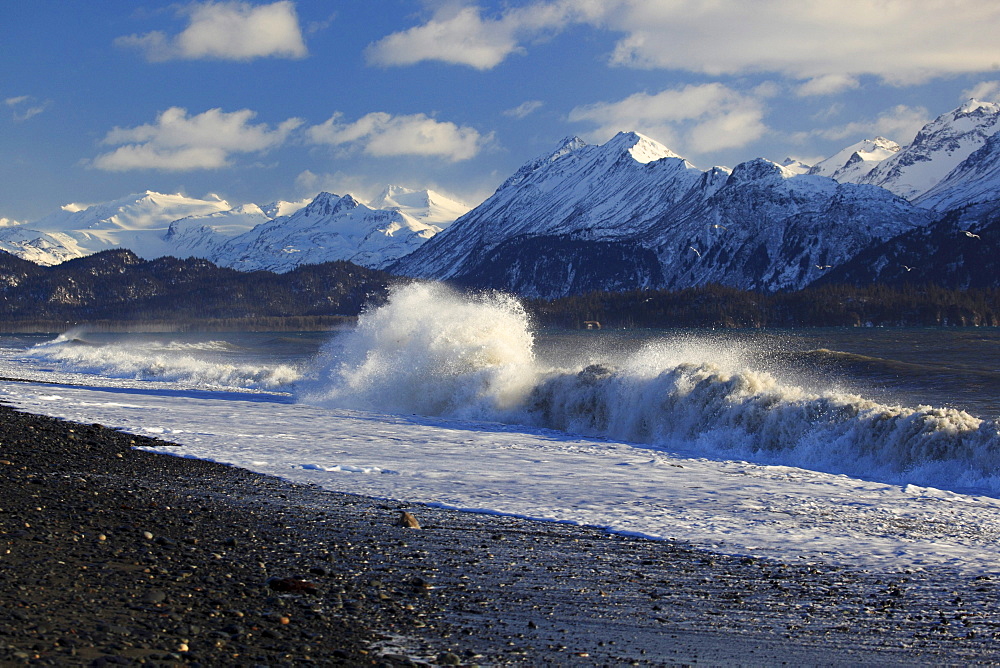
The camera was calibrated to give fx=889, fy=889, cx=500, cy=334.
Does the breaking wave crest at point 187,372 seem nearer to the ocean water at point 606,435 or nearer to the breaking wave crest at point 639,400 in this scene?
the ocean water at point 606,435

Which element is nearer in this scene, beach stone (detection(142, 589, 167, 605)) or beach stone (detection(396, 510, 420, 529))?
beach stone (detection(142, 589, 167, 605))

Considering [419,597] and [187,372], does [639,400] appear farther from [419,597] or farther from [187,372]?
[187,372]

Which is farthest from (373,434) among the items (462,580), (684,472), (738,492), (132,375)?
(132,375)

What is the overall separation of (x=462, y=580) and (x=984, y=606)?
6329mm

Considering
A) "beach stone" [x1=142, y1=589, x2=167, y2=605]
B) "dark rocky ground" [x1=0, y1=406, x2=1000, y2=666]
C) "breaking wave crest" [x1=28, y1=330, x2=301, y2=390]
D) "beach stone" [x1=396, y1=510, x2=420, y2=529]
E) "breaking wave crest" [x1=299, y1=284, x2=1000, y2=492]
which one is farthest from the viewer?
"breaking wave crest" [x1=28, y1=330, x2=301, y2=390]

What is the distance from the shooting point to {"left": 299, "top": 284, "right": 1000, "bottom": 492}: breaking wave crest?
22.4m

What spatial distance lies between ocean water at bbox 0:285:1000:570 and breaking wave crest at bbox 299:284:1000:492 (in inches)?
3.0

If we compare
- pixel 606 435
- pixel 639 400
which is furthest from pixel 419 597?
pixel 639 400

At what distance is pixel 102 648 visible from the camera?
26.3 ft

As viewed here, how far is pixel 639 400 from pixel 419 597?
22.3m

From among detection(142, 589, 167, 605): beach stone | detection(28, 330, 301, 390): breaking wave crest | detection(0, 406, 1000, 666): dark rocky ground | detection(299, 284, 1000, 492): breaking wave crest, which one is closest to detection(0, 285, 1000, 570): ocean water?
detection(299, 284, 1000, 492): breaking wave crest

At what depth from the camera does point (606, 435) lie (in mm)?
31453

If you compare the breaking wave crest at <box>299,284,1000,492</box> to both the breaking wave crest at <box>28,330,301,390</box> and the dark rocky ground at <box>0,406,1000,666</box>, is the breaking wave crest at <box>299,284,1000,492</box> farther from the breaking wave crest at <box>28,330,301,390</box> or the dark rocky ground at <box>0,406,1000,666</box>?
the dark rocky ground at <box>0,406,1000,666</box>

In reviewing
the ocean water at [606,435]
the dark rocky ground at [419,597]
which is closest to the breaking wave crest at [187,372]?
the ocean water at [606,435]
